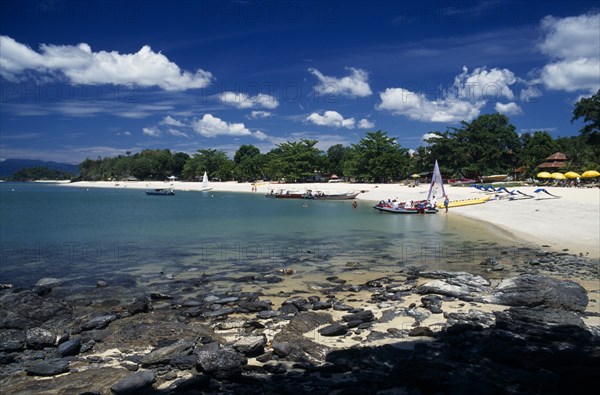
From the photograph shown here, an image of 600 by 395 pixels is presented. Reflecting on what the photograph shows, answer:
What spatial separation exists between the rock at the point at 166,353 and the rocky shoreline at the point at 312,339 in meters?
0.03

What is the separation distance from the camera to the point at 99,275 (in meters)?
18.3

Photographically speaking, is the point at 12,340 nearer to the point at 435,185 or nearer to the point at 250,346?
the point at 250,346

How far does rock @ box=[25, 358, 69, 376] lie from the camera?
8148mm

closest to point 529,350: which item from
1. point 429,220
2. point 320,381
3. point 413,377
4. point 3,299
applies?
point 413,377

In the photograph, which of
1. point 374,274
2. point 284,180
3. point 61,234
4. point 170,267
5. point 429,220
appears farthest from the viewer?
point 284,180

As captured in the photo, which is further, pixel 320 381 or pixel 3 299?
pixel 3 299

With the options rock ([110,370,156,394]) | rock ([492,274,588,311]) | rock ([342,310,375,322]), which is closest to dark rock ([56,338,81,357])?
rock ([110,370,156,394])

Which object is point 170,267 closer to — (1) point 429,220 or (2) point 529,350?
(2) point 529,350

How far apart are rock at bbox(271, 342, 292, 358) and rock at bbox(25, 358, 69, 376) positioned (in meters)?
4.31

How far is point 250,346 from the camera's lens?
8.71 metres

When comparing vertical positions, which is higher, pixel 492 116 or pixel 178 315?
pixel 492 116

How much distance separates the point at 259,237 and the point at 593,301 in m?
21.9

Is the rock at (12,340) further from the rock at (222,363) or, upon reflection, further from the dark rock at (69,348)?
the rock at (222,363)

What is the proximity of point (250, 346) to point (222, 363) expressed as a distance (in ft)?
3.04
